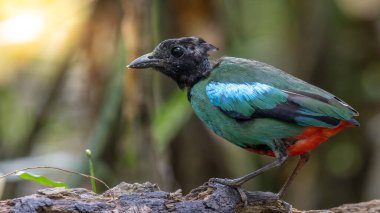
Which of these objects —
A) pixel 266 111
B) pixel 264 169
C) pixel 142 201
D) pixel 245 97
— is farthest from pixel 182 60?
pixel 142 201

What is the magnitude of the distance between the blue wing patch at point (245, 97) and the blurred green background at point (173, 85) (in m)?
2.49

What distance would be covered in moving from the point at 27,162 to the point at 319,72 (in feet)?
11.4

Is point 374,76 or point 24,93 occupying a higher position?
point 24,93

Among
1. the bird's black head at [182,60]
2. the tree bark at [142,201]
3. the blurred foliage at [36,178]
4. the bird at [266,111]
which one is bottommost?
the tree bark at [142,201]

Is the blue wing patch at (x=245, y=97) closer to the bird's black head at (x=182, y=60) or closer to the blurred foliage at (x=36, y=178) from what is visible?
the bird's black head at (x=182, y=60)

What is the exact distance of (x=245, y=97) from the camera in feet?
15.7

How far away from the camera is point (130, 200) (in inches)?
162

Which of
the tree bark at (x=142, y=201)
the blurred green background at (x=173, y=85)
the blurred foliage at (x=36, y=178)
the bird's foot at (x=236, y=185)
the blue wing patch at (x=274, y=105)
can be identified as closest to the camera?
the tree bark at (x=142, y=201)

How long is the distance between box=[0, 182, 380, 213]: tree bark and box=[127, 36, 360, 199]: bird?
3.7 inches

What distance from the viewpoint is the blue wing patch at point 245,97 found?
4.71 meters

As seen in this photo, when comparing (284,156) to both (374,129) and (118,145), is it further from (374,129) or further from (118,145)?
(374,129)

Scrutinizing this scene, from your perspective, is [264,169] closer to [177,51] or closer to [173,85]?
[177,51]

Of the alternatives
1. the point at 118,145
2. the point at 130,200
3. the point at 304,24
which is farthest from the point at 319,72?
the point at 130,200

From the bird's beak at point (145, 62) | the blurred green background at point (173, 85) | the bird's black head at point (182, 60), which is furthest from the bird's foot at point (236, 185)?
the blurred green background at point (173, 85)
